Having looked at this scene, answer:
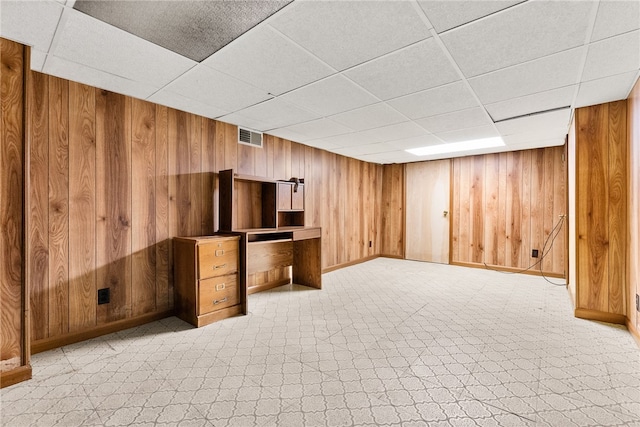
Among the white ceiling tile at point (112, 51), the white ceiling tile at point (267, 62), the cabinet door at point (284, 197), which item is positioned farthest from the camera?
the cabinet door at point (284, 197)

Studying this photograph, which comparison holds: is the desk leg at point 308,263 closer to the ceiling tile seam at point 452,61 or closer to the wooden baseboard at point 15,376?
the ceiling tile seam at point 452,61

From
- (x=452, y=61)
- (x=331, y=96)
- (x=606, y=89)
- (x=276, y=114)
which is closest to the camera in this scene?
(x=452, y=61)

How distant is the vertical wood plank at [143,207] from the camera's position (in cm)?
284

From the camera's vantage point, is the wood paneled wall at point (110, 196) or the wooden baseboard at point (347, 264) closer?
the wood paneled wall at point (110, 196)

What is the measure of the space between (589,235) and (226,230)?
3.75 meters

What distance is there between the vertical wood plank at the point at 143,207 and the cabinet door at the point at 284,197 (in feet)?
4.71

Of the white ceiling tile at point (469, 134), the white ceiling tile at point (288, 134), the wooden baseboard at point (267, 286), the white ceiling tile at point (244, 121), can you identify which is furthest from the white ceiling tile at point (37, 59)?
the white ceiling tile at point (469, 134)

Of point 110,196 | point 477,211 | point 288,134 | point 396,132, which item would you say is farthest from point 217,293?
point 477,211

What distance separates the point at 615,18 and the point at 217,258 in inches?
129

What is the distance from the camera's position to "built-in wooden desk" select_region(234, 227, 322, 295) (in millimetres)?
3754

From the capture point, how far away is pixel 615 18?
1587 mm

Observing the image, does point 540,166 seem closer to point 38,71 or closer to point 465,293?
point 465,293

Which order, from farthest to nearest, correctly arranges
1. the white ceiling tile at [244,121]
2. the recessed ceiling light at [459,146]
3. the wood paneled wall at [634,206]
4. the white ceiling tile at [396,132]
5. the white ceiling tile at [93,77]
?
1. the recessed ceiling light at [459,146]
2. the white ceiling tile at [396,132]
3. the white ceiling tile at [244,121]
4. the wood paneled wall at [634,206]
5. the white ceiling tile at [93,77]

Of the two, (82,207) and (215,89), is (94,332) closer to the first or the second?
(82,207)
